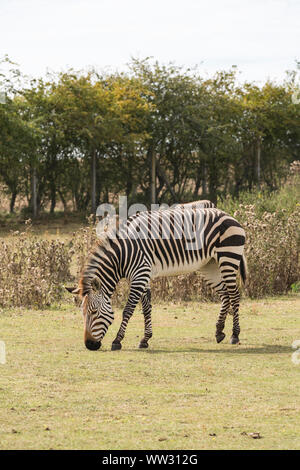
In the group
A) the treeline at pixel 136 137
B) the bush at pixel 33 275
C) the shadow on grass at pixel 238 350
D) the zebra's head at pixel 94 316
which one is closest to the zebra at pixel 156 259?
the zebra's head at pixel 94 316

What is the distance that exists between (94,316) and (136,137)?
21178 mm

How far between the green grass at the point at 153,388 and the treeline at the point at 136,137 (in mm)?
18083

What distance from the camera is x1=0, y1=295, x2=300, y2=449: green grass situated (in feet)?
19.0

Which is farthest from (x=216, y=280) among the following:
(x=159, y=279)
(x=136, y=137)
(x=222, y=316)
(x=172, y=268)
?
(x=136, y=137)

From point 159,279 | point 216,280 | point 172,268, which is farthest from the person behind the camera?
point 159,279

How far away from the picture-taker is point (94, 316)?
367 inches

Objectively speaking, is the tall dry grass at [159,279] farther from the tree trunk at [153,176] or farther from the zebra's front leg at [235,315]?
the tree trunk at [153,176]

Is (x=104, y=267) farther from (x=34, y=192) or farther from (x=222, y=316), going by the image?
(x=34, y=192)

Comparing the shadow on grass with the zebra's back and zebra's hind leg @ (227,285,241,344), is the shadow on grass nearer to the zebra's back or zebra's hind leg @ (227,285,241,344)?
zebra's hind leg @ (227,285,241,344)

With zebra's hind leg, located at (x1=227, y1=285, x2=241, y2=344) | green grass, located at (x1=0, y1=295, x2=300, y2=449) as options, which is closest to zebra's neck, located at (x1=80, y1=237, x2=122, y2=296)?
green grass, located at (x1=0, y1=295, x2=300, y2=449)

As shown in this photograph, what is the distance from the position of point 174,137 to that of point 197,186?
3025mm

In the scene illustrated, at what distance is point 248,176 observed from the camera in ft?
115

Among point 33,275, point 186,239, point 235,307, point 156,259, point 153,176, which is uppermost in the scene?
point 153,176

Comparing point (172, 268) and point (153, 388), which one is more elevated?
point (172, 268)
